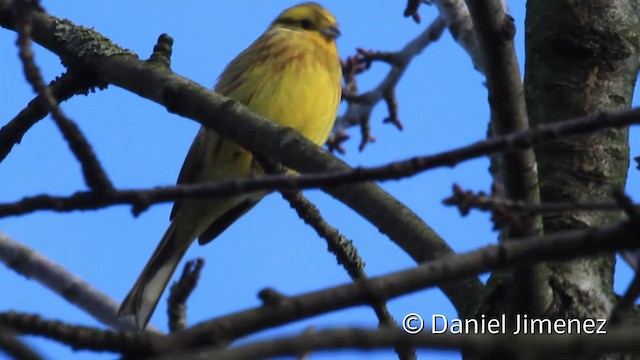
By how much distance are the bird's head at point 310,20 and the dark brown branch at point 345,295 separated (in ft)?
13.8

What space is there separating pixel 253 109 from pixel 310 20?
3.68 ft

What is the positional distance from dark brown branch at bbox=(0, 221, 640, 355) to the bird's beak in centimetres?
423

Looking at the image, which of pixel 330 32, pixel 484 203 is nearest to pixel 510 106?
pixel 484 203

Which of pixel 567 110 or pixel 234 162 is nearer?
pixel 567 110

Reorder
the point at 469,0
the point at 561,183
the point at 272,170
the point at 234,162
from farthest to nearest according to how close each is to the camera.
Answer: the point at 234,162
the point at 561,183
the point at 272,170
the point at 469,0

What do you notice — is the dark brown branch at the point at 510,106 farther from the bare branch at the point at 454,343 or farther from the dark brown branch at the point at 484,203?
the bare branch at the point at 454,343

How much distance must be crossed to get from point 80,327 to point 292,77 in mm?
3616

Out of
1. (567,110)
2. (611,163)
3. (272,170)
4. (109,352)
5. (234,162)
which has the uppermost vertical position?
(234,162)

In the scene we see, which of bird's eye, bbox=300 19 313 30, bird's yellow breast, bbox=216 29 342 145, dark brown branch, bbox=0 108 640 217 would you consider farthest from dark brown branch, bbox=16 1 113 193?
bird's eye, bbox=300 19 313 30

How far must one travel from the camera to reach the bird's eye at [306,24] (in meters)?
6.04

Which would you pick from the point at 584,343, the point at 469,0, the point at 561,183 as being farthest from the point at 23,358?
the point at 561,183

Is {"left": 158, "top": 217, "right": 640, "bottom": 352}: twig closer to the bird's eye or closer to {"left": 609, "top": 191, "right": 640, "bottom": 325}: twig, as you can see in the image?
{"left": 609, "top": 191, "right": 640, "bottom": 325}: twig

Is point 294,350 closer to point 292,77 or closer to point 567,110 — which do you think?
point 567,110

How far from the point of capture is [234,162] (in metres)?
5.10
